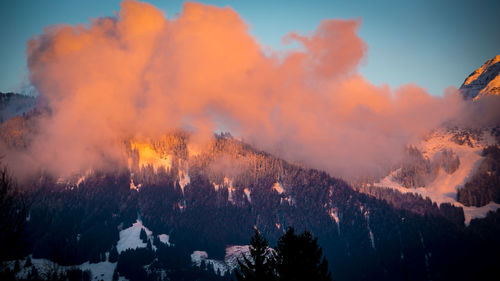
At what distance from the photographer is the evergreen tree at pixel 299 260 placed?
44688 mm

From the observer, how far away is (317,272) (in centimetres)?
4497

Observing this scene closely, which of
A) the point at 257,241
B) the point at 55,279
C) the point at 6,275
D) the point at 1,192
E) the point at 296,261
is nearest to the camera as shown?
the point at 1,192

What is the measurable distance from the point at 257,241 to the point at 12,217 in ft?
107

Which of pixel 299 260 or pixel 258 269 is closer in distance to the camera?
pixel 299 260

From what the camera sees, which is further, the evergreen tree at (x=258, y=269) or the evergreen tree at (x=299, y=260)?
the evergreen tree at (x=258, y=269)

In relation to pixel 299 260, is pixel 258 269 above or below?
below

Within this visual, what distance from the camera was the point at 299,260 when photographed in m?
45.1

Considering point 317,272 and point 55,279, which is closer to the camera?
point 317,272

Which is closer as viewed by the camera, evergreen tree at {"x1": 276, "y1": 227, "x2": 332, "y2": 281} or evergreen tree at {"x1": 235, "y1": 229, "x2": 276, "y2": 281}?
evergreen tree at {"x1": 276, "y1": 227, "x2": 332, "y2": 281}

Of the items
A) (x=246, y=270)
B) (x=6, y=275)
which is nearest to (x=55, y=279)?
(x=6, y=275)

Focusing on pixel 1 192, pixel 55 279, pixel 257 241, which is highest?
pixel 1 192

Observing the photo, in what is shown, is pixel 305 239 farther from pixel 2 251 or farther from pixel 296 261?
pixel 2 251

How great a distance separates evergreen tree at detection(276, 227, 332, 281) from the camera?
44.7m

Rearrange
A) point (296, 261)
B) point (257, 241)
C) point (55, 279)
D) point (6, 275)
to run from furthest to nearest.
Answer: point (55, 279) < point (257, 241) < point (296, 261) < point (6, 275)
